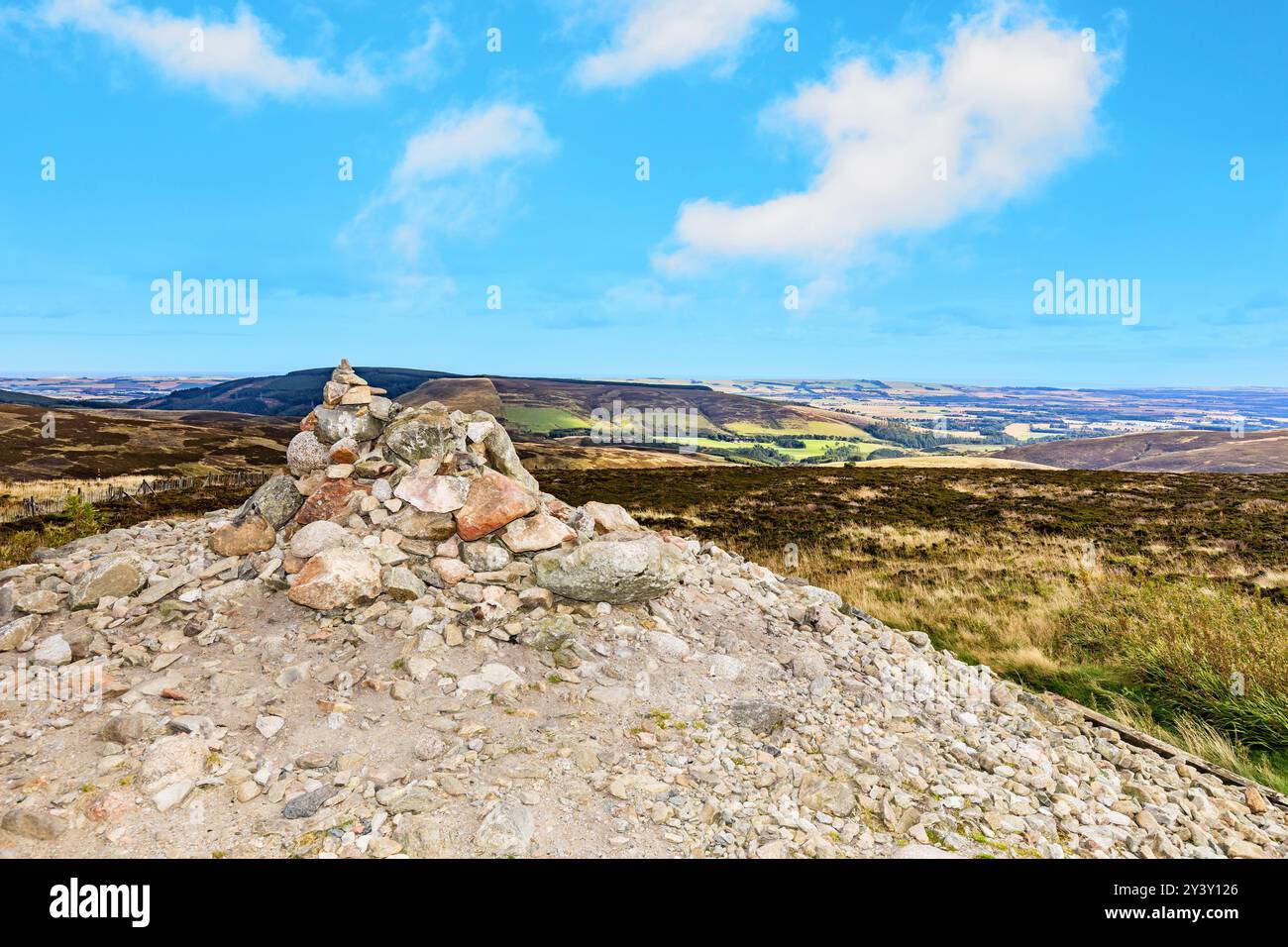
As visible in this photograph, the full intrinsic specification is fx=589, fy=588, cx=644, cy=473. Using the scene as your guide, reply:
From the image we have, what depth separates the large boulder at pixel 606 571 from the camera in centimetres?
822

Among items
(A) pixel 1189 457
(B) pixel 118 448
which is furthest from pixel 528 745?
(A) pixel 1189 457

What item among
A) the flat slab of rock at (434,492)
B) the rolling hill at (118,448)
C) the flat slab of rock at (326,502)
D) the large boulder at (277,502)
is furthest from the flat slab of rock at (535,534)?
the rolling hill at (118,448)

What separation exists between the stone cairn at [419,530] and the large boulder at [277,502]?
0.05ft

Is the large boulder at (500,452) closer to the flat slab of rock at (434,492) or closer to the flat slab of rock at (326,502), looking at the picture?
the flat slab of rock at (434,492)

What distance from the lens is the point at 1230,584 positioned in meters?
15.5

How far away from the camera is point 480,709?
6.31 m

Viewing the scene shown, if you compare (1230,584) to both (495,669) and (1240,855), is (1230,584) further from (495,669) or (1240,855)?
(495,669)

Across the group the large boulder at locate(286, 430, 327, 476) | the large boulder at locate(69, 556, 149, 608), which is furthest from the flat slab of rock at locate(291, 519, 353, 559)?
the large boulder at locate(69, 556, 149, 608)

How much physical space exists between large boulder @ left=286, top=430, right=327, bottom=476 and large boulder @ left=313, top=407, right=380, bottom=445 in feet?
0.54

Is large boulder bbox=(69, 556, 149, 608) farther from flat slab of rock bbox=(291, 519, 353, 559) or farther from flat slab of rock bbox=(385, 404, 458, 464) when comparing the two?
flat slab of rock bbox=(385, 404, 458, 464)

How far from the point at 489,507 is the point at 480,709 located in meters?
3.25

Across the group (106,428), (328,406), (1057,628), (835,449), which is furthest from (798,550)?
(835,449)

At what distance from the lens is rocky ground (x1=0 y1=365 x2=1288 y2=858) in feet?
15.6
